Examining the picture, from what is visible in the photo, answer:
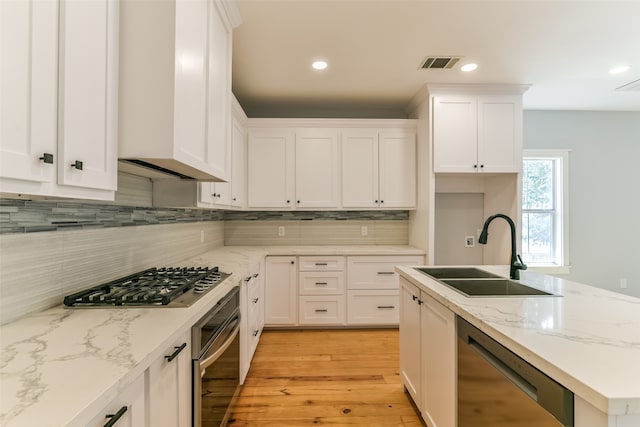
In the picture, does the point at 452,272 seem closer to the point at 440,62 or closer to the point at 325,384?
the point at 325,384

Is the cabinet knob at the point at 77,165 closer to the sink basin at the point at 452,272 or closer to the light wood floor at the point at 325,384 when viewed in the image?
the light wood floor at the point at 325,384

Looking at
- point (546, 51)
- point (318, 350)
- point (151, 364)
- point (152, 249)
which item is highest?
point (546, 51)

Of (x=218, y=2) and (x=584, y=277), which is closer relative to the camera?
(x=218, y=2)

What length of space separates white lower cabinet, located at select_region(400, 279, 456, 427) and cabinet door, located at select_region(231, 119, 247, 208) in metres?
1.81

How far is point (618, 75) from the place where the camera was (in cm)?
294

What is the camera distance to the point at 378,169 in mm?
3504

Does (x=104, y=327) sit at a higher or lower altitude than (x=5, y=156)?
lower

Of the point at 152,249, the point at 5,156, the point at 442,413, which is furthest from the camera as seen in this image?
the point at 152,249

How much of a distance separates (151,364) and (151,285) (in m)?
0.69

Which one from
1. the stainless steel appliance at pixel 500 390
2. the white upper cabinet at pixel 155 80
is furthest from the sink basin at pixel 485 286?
the white upper cabinet at pixel 155 80

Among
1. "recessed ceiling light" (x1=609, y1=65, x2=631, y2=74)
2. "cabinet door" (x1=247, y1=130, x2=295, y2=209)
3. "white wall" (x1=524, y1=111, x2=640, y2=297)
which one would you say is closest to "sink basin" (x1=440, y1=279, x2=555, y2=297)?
"cabinet door" (x1=247, y1=130, x2=295, y2=209)

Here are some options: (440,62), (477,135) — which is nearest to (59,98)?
(440,62)

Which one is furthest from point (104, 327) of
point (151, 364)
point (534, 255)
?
point (534, 255)

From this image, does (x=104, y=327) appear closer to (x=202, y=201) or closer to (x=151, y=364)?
(x=151, y=364)
